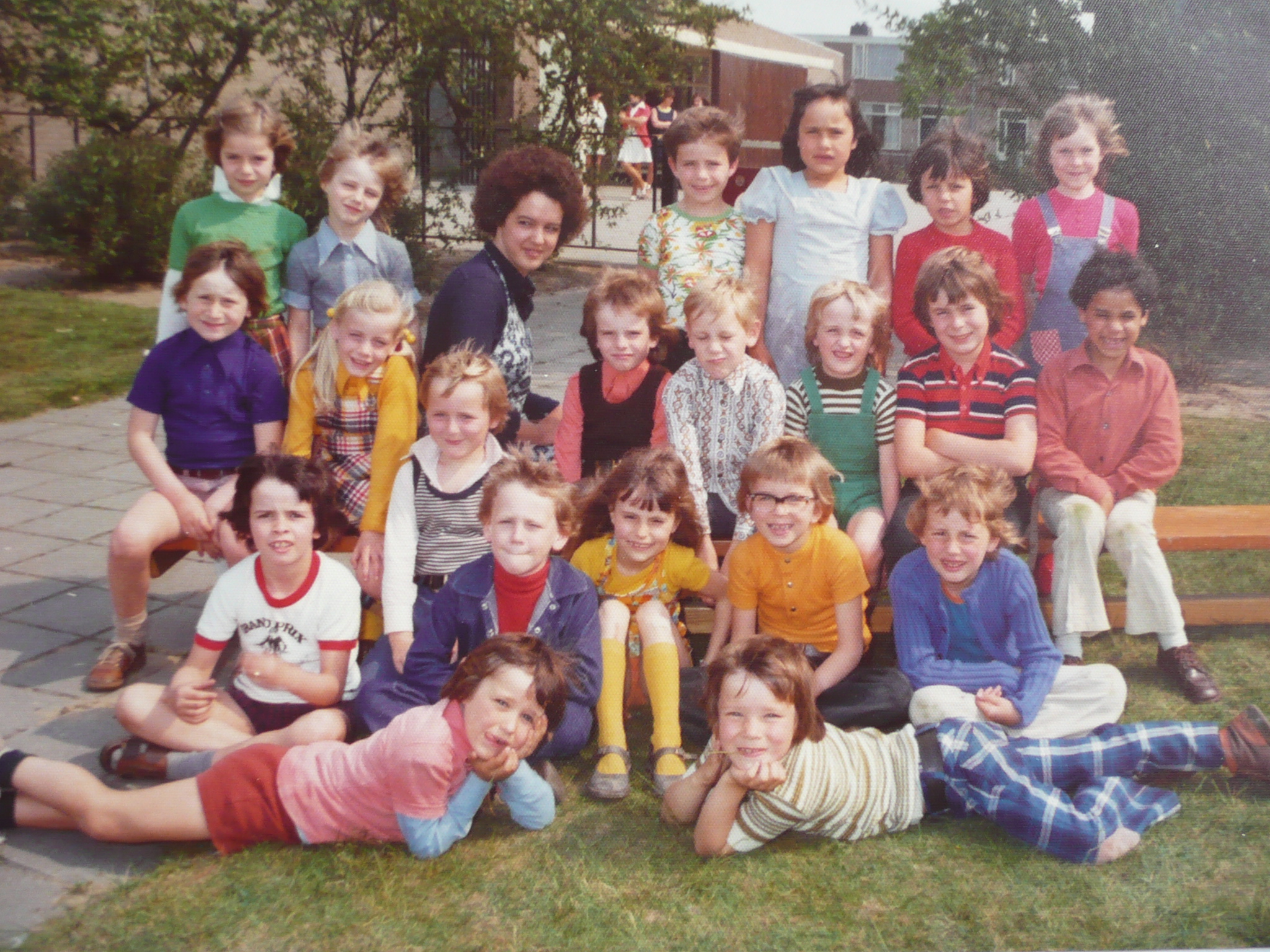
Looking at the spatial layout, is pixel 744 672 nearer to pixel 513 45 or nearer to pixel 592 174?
pixel 513 45

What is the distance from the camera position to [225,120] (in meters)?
3.30

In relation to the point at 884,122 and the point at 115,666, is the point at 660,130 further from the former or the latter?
the point at 115,666

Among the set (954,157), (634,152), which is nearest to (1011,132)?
(954,157)

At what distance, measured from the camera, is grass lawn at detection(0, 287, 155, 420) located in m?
5.80

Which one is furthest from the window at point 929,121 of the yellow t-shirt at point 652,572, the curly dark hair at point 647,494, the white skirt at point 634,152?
the white skirt at point 634,152

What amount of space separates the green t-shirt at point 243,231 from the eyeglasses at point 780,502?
1.47m

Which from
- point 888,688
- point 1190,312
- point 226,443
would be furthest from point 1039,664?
point 226,443

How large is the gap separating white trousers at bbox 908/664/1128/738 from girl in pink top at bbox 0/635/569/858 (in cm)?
78

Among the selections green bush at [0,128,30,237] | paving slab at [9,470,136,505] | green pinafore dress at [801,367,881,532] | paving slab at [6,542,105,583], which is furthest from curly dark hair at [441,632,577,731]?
green bush at [0,128,30,237]

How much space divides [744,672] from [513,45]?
3.22 m

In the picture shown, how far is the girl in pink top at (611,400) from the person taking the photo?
308cm

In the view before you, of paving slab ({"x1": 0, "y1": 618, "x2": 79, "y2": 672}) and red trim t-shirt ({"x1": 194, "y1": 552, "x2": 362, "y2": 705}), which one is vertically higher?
red trim t-shirt ({"x1": 194, "y1": 552, "x2": 362, "y2": 705})

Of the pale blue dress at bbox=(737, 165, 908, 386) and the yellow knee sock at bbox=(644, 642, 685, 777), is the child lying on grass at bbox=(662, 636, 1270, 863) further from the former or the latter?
Answer: the pale blue dress at bbox=(737, 165, 908, 386)

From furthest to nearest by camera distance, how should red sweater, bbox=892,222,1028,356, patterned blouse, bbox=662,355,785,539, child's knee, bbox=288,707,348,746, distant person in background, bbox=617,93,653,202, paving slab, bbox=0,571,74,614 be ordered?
distant person in background, bbox=617,93,653,202
paving slab, bbox=0,571,74,614
red sweater, bbox=892,222,1028,356
patterned blouse, bbox=662,355,785,539
child's knee, bbox=288,707,348,746
